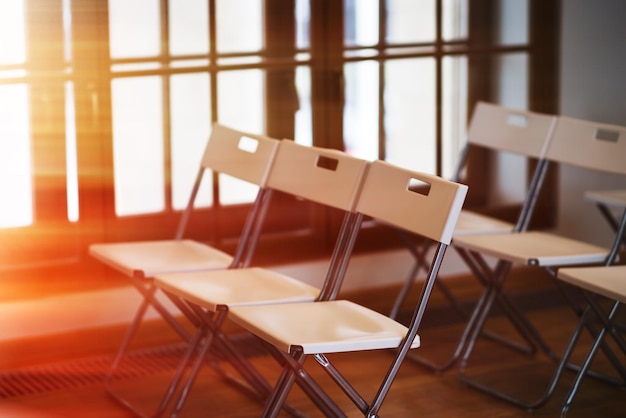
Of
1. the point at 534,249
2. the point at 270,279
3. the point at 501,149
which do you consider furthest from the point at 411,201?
the point at 501,149

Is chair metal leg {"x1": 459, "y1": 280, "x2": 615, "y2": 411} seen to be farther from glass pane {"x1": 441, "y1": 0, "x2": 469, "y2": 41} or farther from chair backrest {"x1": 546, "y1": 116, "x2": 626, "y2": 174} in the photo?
glass pane {"x1": 441, "y1": 0, "x2": 469, "y2": 41}

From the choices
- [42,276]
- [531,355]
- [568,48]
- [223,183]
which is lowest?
[531,355]

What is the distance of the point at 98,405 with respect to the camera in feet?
13.0

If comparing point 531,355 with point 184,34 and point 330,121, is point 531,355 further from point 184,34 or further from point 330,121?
point 184,34

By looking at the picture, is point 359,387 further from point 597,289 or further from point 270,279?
point 597,289

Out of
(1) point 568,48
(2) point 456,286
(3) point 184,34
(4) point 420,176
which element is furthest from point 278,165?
(1) point 568,48

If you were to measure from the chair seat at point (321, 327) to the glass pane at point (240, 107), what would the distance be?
1499 millimetres

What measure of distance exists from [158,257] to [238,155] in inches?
18.5

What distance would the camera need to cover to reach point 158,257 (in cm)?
395

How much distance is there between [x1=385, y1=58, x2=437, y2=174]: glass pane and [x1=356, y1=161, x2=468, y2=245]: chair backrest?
5.69 feet

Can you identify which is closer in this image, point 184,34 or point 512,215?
point 184,34

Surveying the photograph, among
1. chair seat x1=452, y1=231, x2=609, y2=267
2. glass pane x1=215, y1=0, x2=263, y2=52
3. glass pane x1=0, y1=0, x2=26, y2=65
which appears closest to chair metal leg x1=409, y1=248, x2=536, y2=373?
chair seat x1=452, y1=231, x2=609, y2=267

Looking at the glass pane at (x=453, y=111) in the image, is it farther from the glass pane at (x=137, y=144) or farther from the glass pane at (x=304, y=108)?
the glass pane at (x=137, y=144)

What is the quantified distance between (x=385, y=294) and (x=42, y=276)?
1.60 meters
